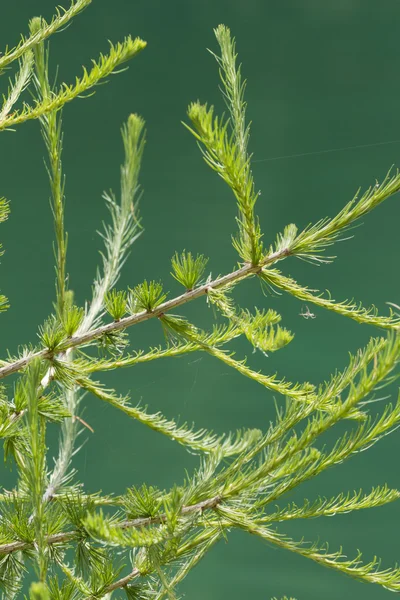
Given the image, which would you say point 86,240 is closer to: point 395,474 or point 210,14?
point 210,14

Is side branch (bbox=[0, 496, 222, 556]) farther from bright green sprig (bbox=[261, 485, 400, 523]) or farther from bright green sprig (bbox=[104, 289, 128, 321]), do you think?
bright green sprig (bbox=[104, 289, 128, 321])

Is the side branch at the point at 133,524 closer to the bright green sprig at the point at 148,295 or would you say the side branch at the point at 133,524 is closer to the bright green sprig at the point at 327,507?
the bright green sprig at the point at 327,507

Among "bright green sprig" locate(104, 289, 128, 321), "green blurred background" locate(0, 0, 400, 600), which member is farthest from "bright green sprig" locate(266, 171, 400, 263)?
"green blurred background" locate(0, 0, 400, 600)

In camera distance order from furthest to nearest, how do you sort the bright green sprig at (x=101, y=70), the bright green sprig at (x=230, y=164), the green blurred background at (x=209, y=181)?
the green blurred background at (x=209, y=181) → the bright green sprig at (x=101, y=70) → the bright green sprig at (x=230, y=164)

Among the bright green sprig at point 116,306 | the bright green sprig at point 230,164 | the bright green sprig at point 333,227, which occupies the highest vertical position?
the bright green sprig at point 333,227

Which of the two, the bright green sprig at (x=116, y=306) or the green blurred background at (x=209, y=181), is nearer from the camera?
the bright green sprig at (x=116, y=306)

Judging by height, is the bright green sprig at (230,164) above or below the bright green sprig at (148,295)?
above

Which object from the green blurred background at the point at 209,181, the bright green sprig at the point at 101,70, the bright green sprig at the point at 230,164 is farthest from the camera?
the green blurred background at the point at 209,181

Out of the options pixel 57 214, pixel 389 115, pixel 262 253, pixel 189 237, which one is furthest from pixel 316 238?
pixel 389 115

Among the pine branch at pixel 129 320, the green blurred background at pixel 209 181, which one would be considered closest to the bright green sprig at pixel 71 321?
the pine branch at pixel 129 320
